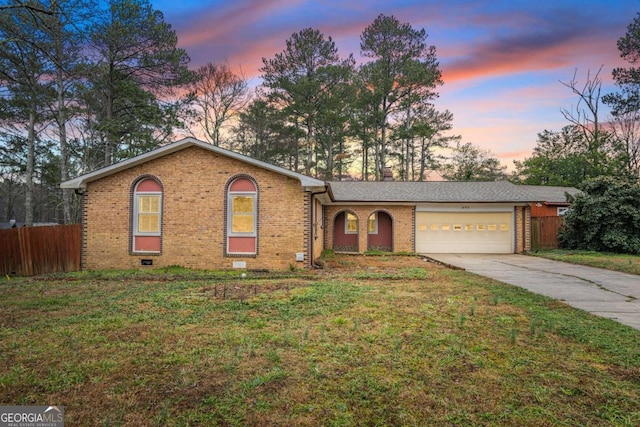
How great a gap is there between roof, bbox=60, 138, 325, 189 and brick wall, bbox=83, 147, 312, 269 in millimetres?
187

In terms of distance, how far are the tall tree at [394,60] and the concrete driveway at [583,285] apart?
1890cm

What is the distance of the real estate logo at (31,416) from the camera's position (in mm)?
2795

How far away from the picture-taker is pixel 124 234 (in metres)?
12.0

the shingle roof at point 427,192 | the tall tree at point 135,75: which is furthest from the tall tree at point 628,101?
the tall tree at point 135,75

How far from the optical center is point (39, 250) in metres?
11.5

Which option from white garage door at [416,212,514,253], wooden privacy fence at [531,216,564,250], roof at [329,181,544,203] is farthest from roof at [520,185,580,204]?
white garage door at [416,212,514,253]

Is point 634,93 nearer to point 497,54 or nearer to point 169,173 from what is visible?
point 497,54

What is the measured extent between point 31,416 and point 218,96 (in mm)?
24570

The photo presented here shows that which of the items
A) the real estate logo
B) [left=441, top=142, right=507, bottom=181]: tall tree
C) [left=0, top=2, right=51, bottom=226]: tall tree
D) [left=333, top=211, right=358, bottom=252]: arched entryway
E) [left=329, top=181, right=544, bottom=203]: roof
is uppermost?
[left=441, top=142, right=507, bottom=181]: tall tree

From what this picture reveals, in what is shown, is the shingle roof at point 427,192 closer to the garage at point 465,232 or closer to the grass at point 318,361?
the garage at point 465,232

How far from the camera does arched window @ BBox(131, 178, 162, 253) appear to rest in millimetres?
11930

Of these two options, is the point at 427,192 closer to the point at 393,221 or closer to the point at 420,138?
the point at 393,221

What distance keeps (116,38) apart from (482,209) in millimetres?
19887

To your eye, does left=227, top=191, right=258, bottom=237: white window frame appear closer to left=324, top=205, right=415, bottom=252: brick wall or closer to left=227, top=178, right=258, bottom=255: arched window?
left=227, top=178, right=258, bottom=255: arched window
